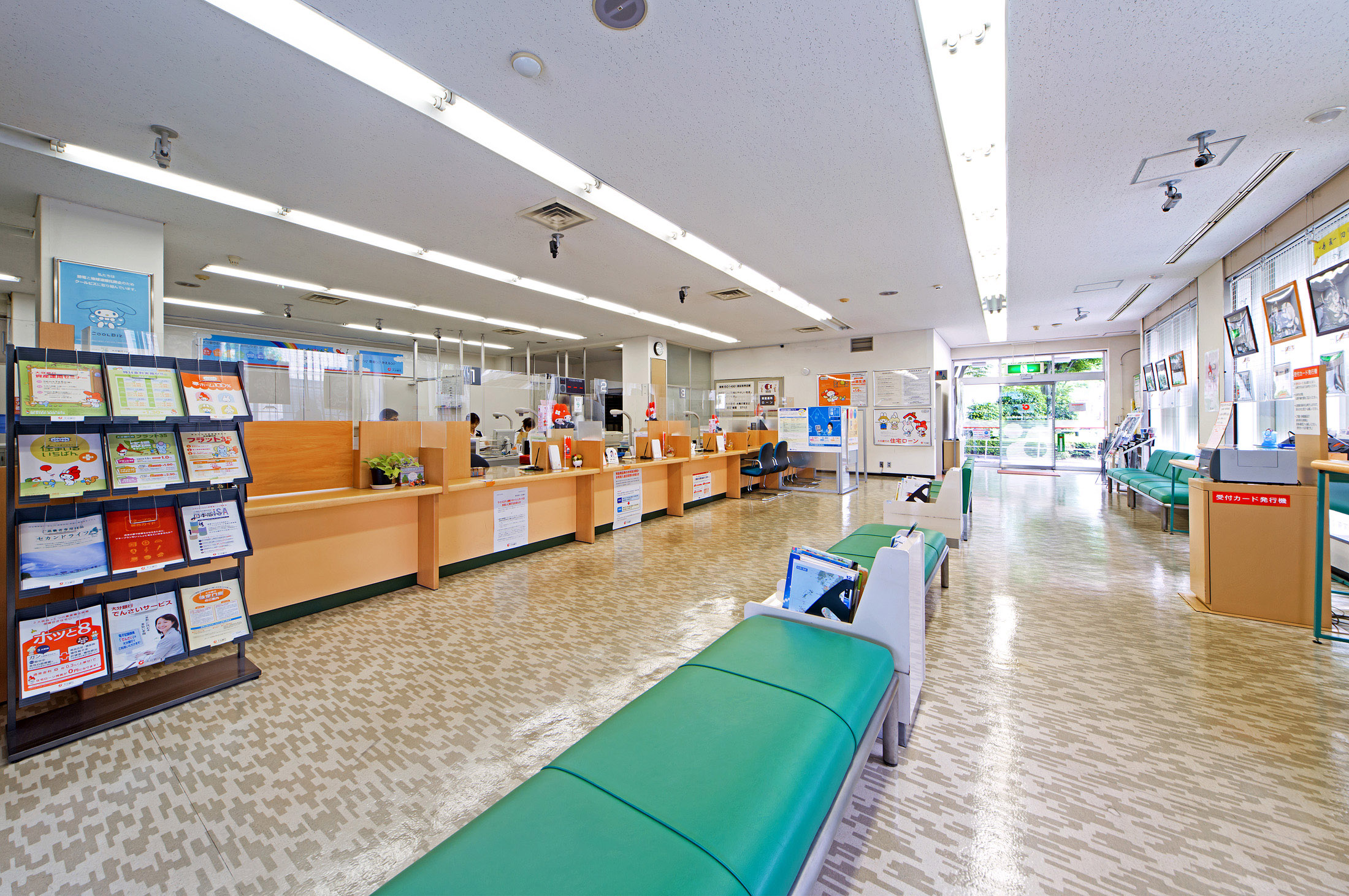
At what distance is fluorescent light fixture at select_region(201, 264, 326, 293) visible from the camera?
5.91 metres

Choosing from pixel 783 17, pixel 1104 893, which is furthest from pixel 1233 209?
pixel 1104 893

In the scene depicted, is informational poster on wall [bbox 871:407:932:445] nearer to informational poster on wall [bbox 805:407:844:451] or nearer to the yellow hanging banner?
informational poster on wall [bbox 805:407:844:451]

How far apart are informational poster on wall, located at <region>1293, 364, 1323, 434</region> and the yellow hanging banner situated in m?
1.27

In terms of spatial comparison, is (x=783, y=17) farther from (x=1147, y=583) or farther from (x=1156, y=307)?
(x=1156, y=307)

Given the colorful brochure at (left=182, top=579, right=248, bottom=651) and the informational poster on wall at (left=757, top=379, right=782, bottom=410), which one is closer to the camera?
the colorful brochure at (left=182, top=579, right=248, bottom=651)

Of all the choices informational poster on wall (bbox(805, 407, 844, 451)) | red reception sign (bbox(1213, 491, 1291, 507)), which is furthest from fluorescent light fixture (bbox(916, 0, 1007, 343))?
informational poster on wall (bbox(805, 407, 844, 451))

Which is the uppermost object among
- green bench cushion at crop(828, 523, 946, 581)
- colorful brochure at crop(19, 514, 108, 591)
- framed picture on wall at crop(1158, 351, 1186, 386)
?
framed picture on wall at crop(1158, 351, 1186, 386)

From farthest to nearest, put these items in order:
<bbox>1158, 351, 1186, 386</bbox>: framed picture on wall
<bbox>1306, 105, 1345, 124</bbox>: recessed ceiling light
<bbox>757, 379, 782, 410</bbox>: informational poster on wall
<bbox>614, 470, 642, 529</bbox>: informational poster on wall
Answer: <bbox>757, 379, 782, 410</bbox>: informational poster on wall, <bbox>1158, 351, 1186, 386</bbox>: framed picture on wall, <bbox>614, 470, 642, 529</bbox>: informational poster on wall, <bbox>1306, 105, 1345, 124</bbox>: recessed ceiling light

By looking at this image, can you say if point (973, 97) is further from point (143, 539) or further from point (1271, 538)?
point (143, 539)

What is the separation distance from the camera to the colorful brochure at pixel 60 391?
2141 millimetres

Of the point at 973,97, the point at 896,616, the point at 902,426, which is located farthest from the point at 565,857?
the point at 902,426

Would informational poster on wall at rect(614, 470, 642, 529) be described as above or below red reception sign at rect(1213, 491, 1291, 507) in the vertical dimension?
below

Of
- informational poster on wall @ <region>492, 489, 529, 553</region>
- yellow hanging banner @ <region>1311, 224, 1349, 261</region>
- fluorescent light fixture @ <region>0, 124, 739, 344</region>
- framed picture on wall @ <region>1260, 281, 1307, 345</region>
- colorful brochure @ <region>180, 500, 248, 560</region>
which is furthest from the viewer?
informational poster on wall @ <region>492, 489, 529, 553</region>

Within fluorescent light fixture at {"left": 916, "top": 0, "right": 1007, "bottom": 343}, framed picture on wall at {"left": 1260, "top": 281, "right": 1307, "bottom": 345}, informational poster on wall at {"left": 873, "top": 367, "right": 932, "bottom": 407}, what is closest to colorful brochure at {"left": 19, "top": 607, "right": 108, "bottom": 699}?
fluorescent light fixture at {"left": 916, "top": 0, "right": 1007, "bottom": 343}
